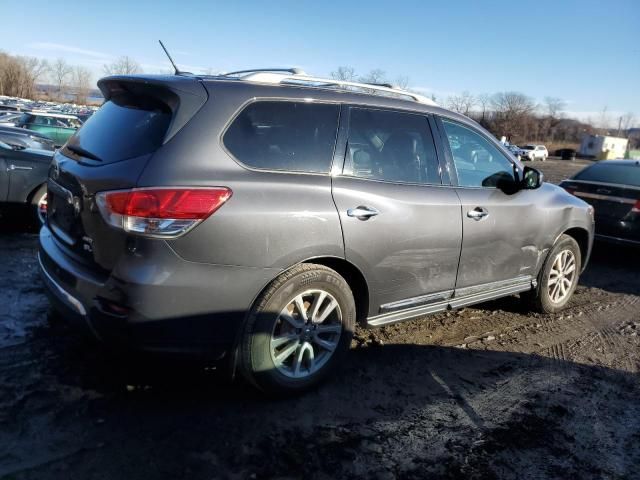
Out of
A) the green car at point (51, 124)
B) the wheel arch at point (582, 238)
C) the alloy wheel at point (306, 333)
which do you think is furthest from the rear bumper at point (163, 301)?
the green car at point (51, 124)

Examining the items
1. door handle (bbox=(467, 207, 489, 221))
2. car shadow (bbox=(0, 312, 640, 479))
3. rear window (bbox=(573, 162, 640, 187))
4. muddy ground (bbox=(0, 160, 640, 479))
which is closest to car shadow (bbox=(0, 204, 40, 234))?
muddy ground (bbox=(0, 160, 640, 479))

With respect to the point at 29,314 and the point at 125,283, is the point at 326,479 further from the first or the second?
the point at 29,314

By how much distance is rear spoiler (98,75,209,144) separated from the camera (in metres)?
2.76

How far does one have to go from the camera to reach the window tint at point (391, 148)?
132 inches

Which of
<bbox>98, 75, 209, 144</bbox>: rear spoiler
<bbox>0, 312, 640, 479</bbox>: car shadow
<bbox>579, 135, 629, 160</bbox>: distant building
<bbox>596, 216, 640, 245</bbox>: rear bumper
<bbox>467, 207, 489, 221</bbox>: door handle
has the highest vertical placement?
<bbox>579, 135, 629, 160</bbox>: distant building

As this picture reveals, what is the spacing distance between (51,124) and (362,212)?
16.9 m

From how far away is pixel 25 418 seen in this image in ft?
8.85

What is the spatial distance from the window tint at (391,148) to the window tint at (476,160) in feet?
0.90

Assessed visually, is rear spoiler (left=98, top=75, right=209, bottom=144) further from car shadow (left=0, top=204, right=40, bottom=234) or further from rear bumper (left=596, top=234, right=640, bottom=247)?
rear bumper (left=596, top=234, right=640, bottom=247)

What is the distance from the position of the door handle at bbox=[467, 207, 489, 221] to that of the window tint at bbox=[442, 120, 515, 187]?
21cm

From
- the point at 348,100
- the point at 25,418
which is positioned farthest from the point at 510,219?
the point at 25,418

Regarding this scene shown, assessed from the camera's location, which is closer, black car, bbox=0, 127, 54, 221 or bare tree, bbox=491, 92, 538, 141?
black car, bbox=0, 127, 54, 221

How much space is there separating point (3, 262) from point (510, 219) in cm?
487

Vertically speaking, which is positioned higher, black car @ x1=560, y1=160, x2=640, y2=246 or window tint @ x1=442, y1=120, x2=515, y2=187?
window tint @ x1=442, y1=120, x2=515, y2=187
